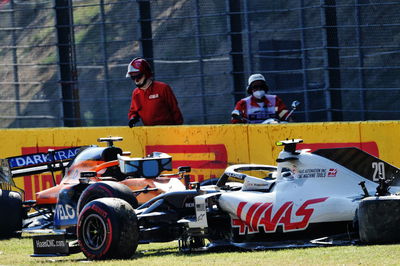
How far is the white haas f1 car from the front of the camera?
30.5ft

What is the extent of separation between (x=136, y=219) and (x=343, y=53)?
238 inches

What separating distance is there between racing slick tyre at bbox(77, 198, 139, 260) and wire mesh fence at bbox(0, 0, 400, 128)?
5.43m

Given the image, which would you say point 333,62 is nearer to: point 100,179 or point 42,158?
point 100,179

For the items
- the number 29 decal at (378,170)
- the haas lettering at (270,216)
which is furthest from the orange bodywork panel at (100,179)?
the number 29 decal at (378,170)

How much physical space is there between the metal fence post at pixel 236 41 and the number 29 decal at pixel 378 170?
6019 mm

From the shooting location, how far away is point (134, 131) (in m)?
14.8

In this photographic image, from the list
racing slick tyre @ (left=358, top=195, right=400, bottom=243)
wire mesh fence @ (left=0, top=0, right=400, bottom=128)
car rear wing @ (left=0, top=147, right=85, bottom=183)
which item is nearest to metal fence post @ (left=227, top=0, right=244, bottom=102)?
wire mesh fence @ (left=0, top=0, right=400, bottom=128)

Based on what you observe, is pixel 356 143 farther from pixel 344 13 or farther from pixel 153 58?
pixel 153 58

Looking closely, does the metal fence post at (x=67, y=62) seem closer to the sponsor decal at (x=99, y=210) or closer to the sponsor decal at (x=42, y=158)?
the sponsor decal at (x=42, y=158)

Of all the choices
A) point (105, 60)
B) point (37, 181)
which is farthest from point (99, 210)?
point (105, 60)

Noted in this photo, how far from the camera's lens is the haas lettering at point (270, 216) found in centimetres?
937

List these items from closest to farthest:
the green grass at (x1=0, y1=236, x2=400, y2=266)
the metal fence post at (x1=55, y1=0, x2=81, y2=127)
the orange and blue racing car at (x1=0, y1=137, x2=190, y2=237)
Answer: the green grass at (x1=0, y1=236, x2=400, y2=266) → the orange and blue racing car at (x1=0, y1=137, x2=190, y2=237) → the metal fence post at (x1=55, y1=0, x2=81, y2=127)

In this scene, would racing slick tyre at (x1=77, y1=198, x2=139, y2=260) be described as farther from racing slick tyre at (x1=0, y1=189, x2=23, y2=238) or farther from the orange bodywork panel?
racing slick tyre at (x1=0, y1=189, x2=23, y2=238)

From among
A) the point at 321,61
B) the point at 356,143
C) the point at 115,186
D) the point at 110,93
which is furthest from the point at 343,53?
the point at 115,186
